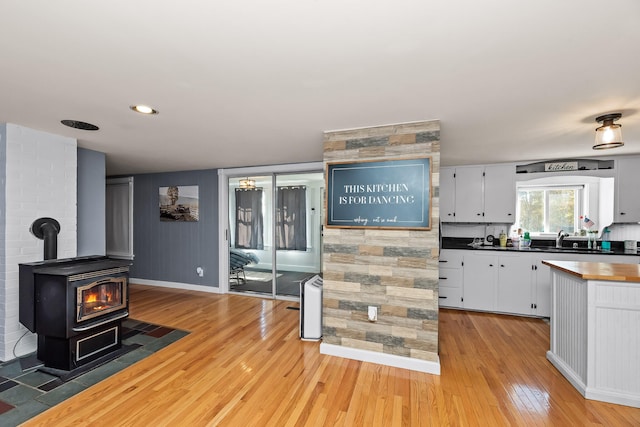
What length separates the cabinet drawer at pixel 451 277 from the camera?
4.15 meters

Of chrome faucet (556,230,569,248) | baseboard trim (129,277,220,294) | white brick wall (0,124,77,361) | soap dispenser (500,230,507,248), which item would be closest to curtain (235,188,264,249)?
baseboard trim (129,277,220,294)

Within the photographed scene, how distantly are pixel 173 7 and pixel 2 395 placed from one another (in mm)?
3026

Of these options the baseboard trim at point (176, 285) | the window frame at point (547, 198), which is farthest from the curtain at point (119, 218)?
the window frame at point (547, 198)

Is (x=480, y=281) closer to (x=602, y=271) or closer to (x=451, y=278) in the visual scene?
(x=451, y=278)

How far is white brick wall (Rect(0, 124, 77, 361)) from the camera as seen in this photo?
8.56ft

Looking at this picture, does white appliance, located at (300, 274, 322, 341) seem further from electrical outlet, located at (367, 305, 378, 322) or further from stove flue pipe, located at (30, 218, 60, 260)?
stove flue pipe, located at (30, 218, 60, 260)

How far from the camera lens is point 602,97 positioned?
1.96 metres

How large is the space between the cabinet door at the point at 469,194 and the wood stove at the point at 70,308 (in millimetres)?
4623

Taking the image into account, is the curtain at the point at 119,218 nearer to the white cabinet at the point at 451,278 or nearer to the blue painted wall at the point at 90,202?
the blue painted wall at the point at 90,202

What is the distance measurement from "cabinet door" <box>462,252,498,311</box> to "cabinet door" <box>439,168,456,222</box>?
2.28 ft

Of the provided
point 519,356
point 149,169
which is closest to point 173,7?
point 519,356

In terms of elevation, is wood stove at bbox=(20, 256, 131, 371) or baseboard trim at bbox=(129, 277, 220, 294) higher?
wood stove at bbox=(20, 256, 131, 371)

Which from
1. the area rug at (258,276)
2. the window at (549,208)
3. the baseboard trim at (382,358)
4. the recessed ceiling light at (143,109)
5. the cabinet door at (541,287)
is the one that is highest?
the recessed ceiling light at (143,109)

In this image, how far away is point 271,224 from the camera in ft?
16.2
